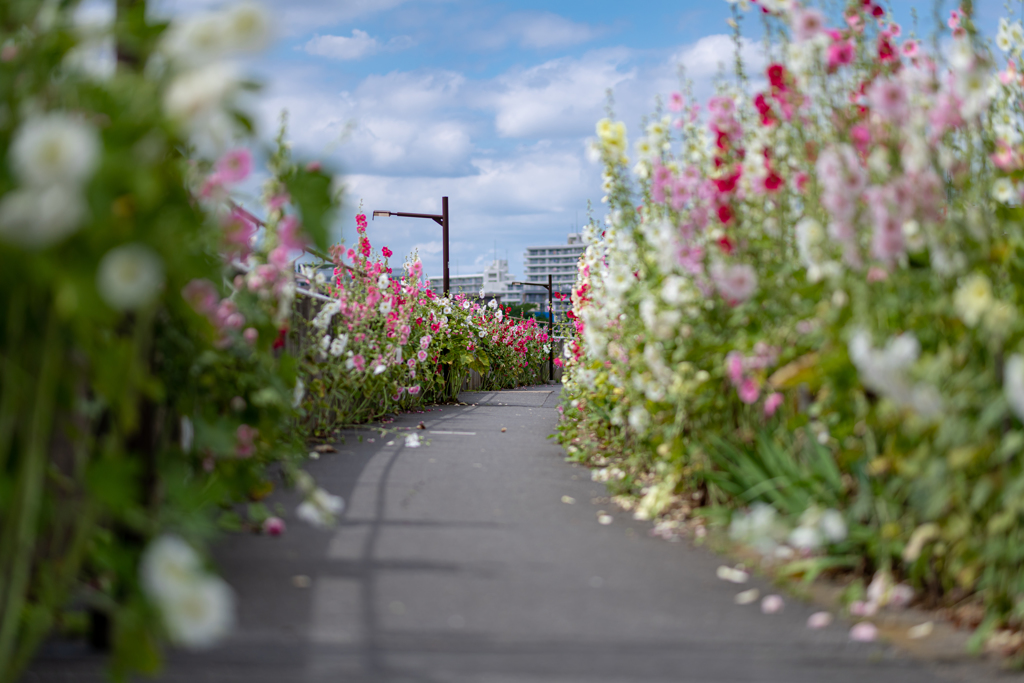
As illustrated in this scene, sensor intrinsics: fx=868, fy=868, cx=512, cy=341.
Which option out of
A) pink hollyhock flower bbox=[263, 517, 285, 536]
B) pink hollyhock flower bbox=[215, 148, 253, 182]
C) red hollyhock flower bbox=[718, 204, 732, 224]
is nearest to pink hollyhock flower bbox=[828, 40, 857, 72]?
red hollyhock flower bbox=[718, 204, 732, 224]

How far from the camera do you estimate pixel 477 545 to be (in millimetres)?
4078

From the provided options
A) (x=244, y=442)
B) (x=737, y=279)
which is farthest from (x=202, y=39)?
(x=737, y=279)

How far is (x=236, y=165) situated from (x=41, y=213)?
3.85 feet

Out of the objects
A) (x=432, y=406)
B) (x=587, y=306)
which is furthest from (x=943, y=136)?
(x=432, y=406)

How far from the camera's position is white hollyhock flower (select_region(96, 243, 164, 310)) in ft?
5.48

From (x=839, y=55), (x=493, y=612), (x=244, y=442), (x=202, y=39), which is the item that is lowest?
(x=493, y=612)

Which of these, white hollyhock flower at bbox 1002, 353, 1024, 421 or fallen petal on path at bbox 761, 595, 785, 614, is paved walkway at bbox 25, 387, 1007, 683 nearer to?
fallen petal on path at bbox 761, 595, 785, 614

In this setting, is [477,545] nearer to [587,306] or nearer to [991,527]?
[991,527]

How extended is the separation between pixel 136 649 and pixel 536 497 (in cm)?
361

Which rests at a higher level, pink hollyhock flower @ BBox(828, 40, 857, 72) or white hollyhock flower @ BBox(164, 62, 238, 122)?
pink hollyhock flower @ BBox(828, 40, 857, 72)

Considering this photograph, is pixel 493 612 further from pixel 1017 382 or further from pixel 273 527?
pixel 1017 382

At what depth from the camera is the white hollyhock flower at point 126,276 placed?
5.48ft

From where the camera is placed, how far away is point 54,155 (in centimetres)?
159

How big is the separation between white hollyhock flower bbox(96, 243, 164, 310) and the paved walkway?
133cm
